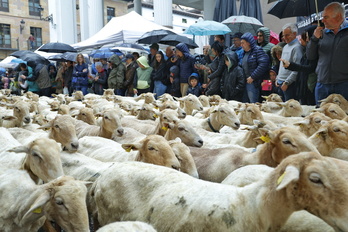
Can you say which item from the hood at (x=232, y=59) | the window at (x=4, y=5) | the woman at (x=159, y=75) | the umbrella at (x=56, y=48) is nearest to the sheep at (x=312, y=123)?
the hood at (x=232, y=59)

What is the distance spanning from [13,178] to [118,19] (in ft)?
46.7

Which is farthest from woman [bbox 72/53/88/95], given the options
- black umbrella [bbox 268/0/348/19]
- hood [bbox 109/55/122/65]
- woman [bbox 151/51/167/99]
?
black umbrella [bbox 268/0/348/19]

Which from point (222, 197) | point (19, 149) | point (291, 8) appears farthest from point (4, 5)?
point (222, 197)

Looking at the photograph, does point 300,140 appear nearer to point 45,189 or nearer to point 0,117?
point 45,189

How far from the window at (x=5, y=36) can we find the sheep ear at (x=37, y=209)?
147 feet

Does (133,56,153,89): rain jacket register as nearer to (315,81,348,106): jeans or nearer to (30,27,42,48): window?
(315,81,348,106): jeans

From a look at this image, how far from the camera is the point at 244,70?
29.0 ft

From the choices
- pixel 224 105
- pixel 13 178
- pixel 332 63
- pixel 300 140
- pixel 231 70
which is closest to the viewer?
pixel 13 178

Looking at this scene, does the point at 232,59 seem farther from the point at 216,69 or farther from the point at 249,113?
the point at 249,113

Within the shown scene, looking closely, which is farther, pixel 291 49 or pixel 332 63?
pixel 291 49

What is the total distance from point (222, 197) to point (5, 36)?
46026mm

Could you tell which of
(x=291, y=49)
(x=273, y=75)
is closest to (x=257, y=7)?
(x=273, y=75)

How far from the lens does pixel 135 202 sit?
2.96 metres

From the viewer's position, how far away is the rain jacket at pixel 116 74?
1312 cm
